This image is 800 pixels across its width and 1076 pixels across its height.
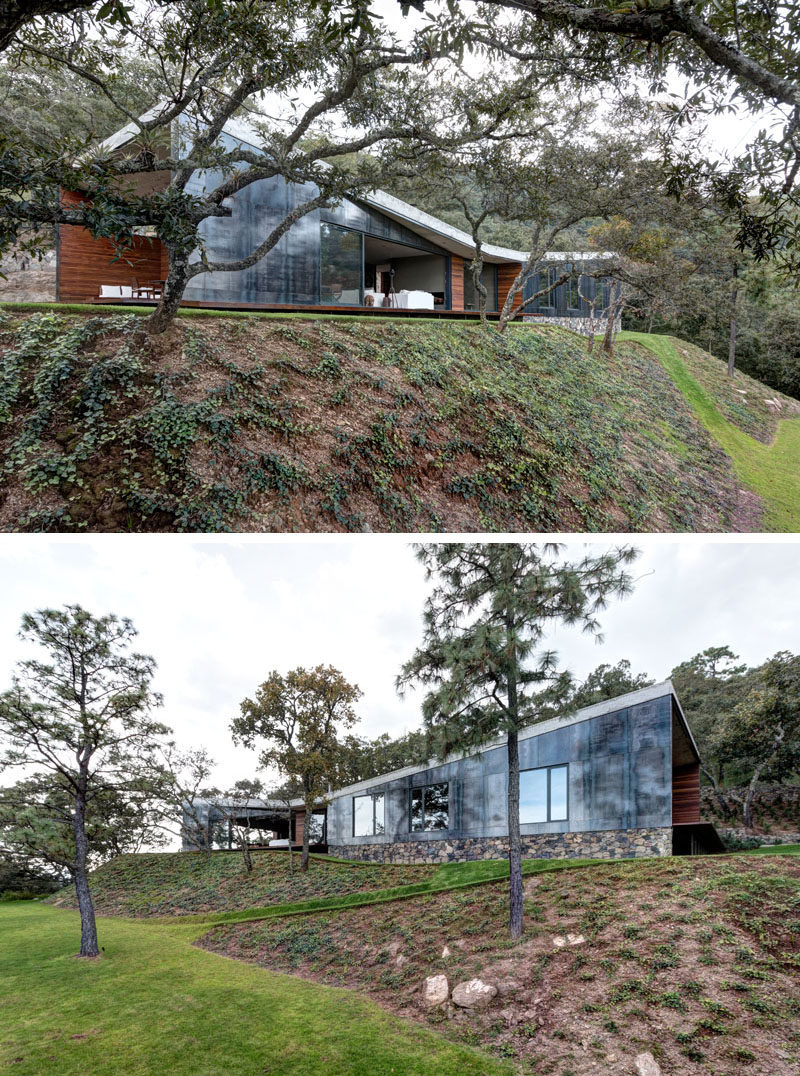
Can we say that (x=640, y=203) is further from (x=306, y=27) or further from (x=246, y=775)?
(x=246, y=775)

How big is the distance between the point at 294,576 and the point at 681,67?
834cm

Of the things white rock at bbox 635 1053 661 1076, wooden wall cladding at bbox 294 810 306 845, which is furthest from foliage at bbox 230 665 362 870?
white rock at bbox 635 1053 661 1076

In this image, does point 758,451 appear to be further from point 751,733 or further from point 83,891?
point 83,891

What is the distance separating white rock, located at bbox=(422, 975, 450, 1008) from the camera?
284 inches

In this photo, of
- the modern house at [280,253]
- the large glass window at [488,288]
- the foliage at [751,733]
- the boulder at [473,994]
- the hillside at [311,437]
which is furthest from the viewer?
the large glass window at [488,288]

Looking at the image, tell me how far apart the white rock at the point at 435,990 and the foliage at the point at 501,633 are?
3.73 feet

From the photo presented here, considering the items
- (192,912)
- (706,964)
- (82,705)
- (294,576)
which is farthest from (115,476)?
(192,912)

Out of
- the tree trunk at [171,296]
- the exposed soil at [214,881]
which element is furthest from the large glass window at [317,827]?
the tree trunk at [171,296]

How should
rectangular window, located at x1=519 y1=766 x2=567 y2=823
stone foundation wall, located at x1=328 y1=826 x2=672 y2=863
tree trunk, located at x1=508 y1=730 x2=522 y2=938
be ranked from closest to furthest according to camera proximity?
1. tree trunk, located at x1=508 y1=730 x2=522 y2=938
2. stone foundation wall, located at x1=328 y1=826 x2=672 y2=863
3. rectangular window, located at x1=519 y1=766 x2=567 y2=823

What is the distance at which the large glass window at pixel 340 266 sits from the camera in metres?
A: 17.0

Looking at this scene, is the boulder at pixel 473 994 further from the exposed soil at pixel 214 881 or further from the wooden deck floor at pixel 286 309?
the wooden deck floor at pixel 286 309

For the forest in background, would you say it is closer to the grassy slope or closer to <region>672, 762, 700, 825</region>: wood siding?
<region>672, 762, 700, 825</region>: wood siding

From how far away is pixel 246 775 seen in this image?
67.2 ft

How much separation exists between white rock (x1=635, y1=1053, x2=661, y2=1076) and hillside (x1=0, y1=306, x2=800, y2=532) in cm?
611
